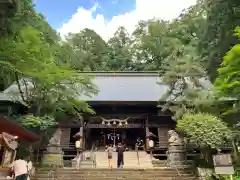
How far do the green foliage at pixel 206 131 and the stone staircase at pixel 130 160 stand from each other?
4.36 m

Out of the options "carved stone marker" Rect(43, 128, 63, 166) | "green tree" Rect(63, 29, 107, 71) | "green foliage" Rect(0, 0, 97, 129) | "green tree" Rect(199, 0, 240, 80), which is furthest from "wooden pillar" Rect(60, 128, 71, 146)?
"green tree" Rect(63, 29, 107, 71)

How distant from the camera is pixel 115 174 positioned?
12.7m

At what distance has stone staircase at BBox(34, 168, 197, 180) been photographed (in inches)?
480

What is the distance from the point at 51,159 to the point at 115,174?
4.06 m

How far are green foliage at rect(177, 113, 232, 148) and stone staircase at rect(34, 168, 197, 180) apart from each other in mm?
1698

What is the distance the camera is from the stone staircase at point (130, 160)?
→ 15898 mm

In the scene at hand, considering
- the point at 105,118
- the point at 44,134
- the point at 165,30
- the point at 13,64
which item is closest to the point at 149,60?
the point at 165,30

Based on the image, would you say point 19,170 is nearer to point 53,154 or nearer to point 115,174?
point 115,174

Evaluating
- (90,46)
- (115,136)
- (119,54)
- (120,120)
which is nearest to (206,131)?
(120,120)

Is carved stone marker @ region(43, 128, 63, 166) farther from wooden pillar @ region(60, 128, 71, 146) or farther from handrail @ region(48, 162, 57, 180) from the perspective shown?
wooden pillar @ region(60, 128, 71, 146)

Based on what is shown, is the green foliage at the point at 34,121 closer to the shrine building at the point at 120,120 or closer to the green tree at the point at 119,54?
the shrine building at the point at 120,120

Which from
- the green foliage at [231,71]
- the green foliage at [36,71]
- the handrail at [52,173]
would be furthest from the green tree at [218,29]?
the handrail at [52,173]

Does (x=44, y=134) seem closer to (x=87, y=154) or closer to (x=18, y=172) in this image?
(x=87, y=154)

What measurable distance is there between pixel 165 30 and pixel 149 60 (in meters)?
4.77
